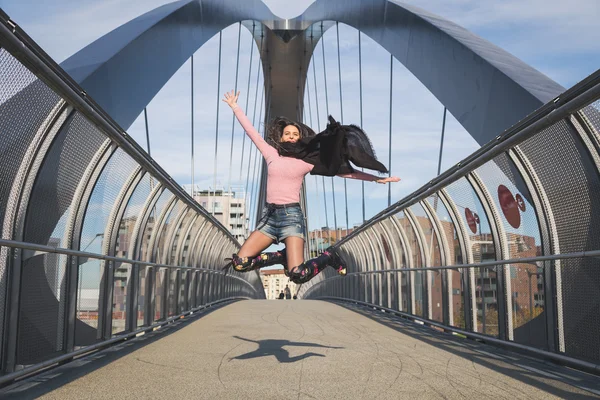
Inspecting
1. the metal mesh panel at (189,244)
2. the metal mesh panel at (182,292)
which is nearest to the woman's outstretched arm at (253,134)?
the metal mesh panel at (189,244)

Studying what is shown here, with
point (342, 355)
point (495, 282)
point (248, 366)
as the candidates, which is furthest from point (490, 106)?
point (248, 366)

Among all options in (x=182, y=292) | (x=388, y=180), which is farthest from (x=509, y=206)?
(x=182, y=292)

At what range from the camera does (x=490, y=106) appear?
12828 millimetres

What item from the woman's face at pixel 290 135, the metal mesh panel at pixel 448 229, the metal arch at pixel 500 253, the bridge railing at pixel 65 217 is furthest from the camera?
the metal mesh panel at pixel 448 229

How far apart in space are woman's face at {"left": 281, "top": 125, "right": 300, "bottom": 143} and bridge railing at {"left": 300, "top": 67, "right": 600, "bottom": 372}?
1756 millimetres

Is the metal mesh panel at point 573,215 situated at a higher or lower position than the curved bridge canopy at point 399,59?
lower

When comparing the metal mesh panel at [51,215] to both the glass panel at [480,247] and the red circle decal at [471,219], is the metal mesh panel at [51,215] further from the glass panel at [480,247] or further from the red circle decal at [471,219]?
the red circle decal at [471,219]

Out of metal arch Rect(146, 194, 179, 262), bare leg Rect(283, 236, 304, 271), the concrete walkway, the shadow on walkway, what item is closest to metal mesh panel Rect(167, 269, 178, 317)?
metal arch Rect(146, 194, 179, 262)

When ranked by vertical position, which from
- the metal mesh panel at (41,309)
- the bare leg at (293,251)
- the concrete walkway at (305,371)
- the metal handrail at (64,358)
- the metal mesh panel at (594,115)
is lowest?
the concrete walkway at (305,371)

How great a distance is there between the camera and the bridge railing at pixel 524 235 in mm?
5223

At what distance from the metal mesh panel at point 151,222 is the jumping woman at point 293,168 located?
3.20 metres

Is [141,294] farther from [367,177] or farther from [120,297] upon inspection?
[367,177]

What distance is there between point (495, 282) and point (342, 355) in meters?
1.70

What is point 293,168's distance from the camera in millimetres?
4730
